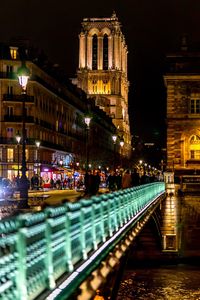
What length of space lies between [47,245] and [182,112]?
7631 cm

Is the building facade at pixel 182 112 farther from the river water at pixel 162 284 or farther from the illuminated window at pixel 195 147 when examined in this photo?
the river water at pixel 162 284

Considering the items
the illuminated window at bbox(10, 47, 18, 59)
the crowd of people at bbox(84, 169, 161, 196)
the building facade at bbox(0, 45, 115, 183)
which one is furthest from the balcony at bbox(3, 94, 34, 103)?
the crowd of people at bbox(84, 169, 161, 196)

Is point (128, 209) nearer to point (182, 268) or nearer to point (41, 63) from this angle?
point (182, 268)

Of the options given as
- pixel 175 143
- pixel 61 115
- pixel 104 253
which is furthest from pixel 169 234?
pixel 61 115

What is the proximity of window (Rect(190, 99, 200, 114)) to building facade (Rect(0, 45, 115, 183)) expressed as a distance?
1826 cm

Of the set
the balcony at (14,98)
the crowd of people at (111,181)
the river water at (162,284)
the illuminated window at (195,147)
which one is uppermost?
the balcony at (14,98)

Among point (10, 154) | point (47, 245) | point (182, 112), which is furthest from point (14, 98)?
point (47, 245)

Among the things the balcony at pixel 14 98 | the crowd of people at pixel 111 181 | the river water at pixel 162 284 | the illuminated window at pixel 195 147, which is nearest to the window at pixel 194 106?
the illuminated window at pixel 195 147

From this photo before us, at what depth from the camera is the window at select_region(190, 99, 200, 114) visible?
86750 mm

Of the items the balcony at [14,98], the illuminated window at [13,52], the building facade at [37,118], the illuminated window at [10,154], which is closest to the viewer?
the building facade at [37,118]

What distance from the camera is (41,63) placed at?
110 metres

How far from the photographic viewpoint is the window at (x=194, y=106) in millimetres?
86750

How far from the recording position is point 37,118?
340 feet

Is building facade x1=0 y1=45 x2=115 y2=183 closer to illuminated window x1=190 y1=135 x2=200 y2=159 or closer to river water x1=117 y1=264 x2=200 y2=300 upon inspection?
illuminated window x1=190 y1=135 x2=200 y2=159
